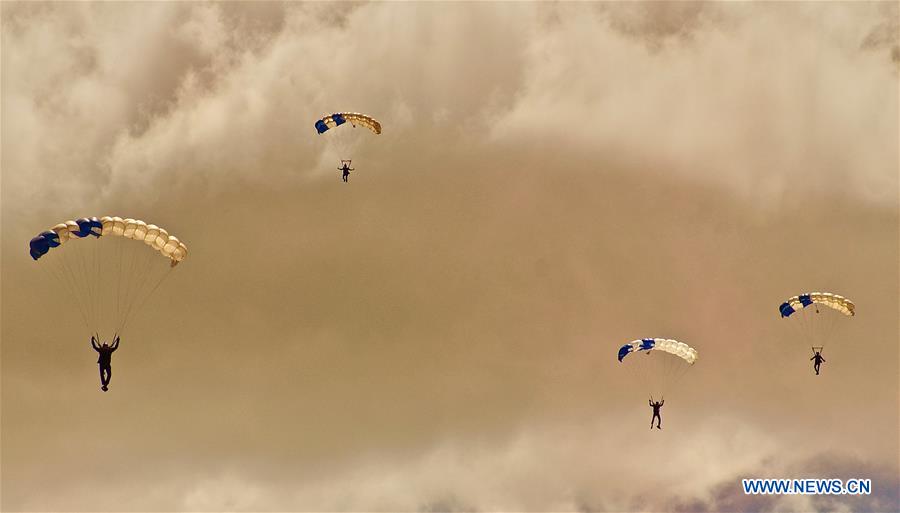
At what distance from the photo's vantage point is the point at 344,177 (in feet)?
358

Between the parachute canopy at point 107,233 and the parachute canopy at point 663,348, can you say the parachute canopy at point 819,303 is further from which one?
the parachute canopy at point 107,233

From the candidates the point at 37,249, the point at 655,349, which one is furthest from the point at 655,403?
the point at 37,249

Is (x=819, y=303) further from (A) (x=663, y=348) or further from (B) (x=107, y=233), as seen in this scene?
(B) (x=107, y=233)

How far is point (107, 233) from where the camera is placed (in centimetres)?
6981

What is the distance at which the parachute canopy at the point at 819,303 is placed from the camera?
300 ft

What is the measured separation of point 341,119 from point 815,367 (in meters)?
47.1

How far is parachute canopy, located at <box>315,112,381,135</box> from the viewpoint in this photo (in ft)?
331

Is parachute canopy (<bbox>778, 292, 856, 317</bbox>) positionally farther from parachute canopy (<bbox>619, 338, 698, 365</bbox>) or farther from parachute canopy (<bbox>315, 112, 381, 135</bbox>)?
parachute canopy (<bbox>315, 112, 381, 135</bbox>)

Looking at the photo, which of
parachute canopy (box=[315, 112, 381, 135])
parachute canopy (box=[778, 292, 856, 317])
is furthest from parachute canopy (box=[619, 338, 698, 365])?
parachute canopy (box=[315, 112, 381, 135])

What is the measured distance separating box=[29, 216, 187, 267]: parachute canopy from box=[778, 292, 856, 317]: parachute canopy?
4877 cm

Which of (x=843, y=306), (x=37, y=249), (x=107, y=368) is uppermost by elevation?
(x=843, y=306)

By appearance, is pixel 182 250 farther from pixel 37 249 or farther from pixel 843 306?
pixel 843 306

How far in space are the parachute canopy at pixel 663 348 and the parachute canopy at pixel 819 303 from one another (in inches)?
374

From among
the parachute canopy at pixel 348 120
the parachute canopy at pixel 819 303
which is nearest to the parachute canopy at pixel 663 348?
the parachute canopy at pixel 819 303
